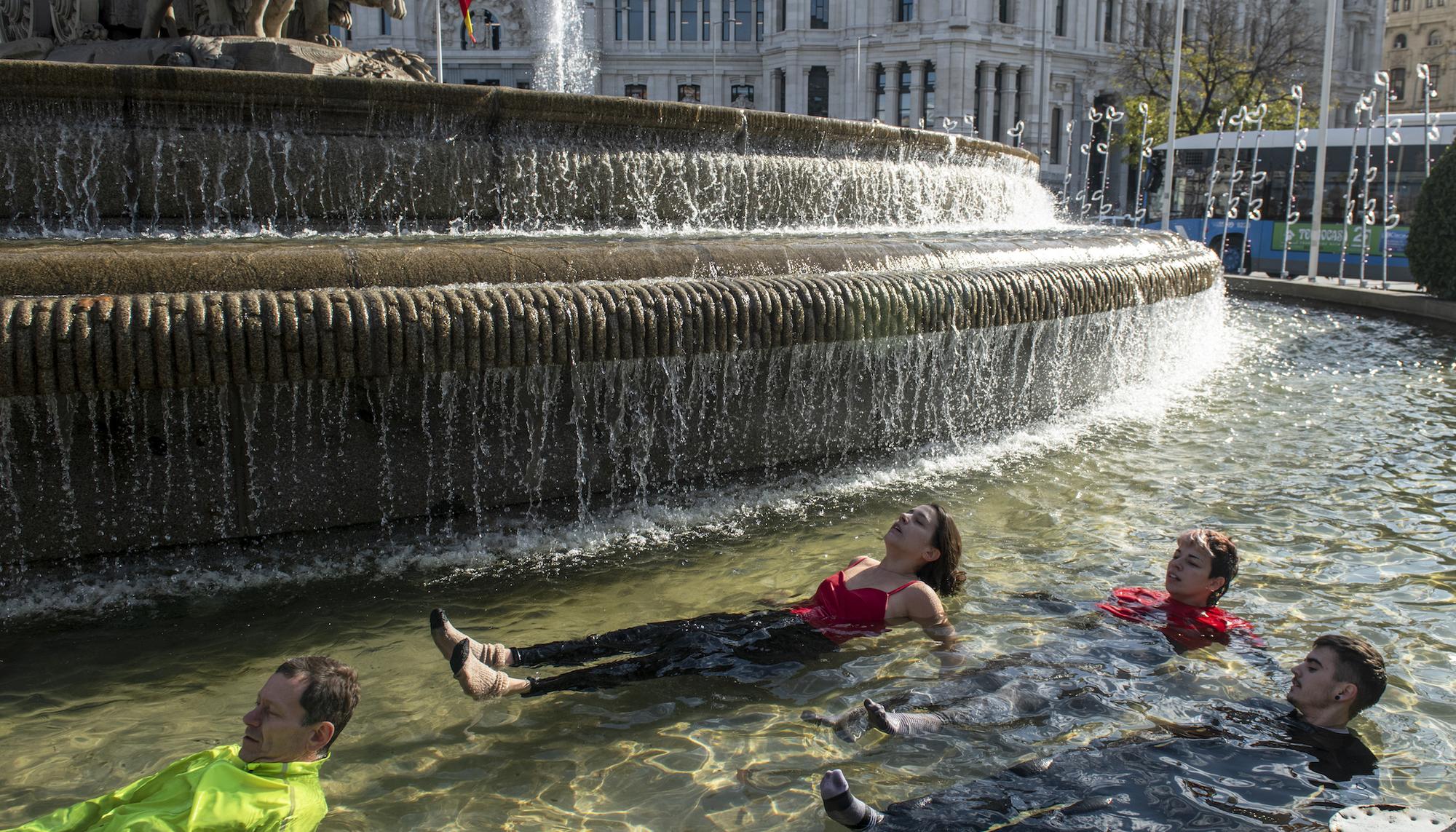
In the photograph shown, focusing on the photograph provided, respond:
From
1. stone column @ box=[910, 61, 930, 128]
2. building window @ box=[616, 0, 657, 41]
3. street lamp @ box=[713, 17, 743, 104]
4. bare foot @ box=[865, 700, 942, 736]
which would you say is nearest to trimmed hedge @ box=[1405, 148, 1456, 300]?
bare foot @ box=[865, 700, 942, 736]

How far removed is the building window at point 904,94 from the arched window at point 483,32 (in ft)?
67.1

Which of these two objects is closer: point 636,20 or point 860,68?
point 860,68

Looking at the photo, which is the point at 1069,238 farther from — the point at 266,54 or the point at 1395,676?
the point at 266,54

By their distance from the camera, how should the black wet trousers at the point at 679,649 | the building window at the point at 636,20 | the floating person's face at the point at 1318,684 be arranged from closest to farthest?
the floating person's face at the point at 1318,684 < the black wet trousers at the point at 679,649 < the building window at the point at 636,20

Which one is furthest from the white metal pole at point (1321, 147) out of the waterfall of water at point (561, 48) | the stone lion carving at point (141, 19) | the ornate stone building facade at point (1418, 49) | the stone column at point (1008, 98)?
the ornate stone building facade at point (1418, 49)

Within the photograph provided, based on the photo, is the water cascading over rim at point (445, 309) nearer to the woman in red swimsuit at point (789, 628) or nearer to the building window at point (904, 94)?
the woman in red swimsuit at point (789, 628)

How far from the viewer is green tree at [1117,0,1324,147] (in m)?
39.8

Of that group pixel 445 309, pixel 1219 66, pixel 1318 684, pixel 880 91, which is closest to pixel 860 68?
pixel 880 91

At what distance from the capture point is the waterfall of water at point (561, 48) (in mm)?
57562

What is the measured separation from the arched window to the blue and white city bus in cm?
3727

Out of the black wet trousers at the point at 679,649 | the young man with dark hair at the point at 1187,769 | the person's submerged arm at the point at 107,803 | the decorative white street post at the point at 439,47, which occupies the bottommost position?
the young man with dark hair at the point at 1187,769

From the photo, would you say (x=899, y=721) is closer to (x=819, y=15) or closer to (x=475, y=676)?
(x=475, y=676)

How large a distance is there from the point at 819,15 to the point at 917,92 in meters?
6.98

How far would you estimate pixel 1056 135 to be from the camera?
2445 inches
